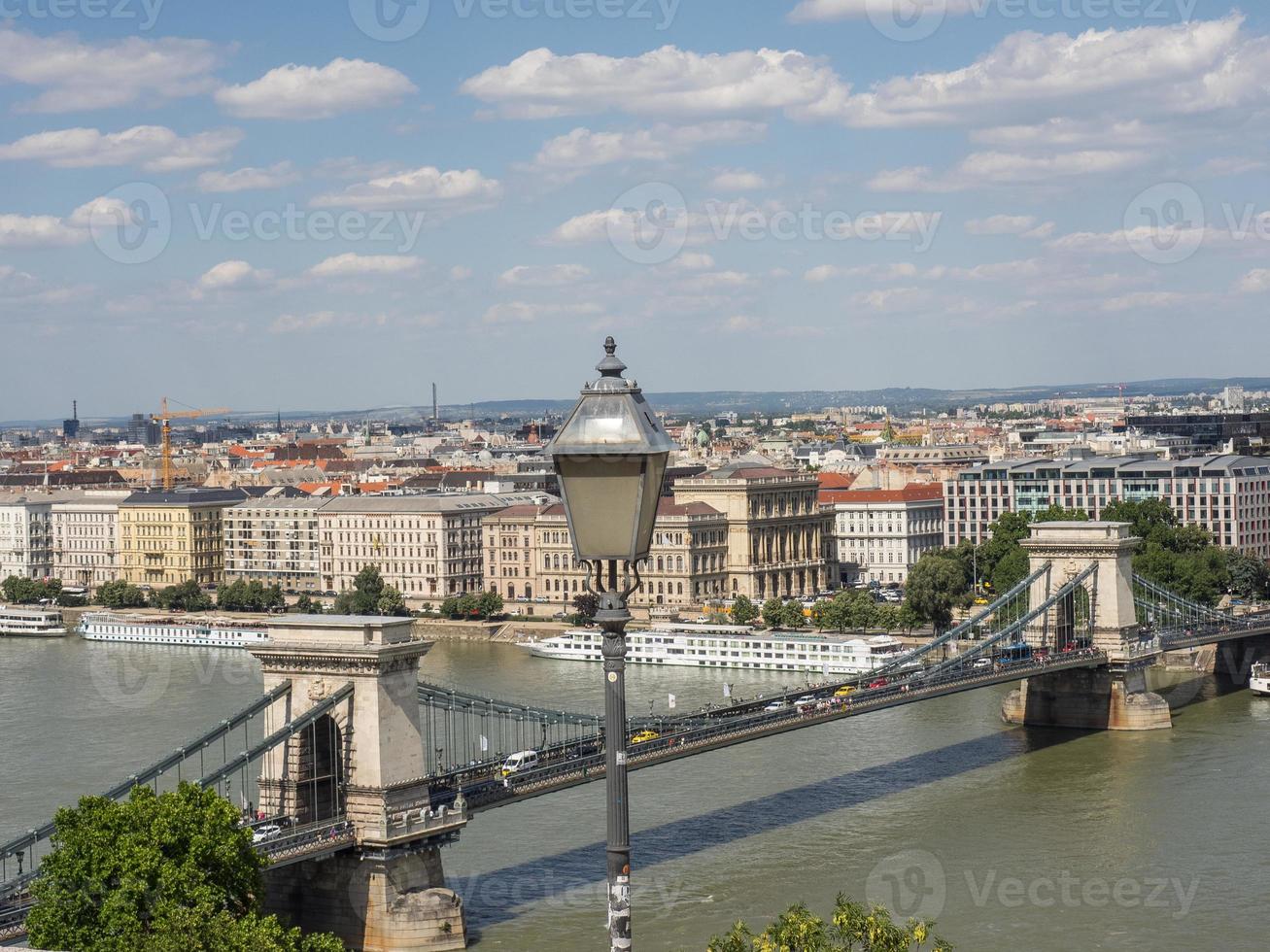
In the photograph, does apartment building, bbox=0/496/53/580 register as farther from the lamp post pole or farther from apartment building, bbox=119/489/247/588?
the lamp post pole

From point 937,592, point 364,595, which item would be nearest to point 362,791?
point 937,592

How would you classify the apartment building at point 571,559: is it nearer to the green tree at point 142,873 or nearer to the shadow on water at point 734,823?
the shadow on water at point 734,823

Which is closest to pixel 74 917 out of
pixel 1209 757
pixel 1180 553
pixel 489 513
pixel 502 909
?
pixel 502 909

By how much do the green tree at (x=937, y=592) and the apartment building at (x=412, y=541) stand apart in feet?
46.4

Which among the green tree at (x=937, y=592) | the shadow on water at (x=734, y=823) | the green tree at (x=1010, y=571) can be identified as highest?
the green tree at (x=1010, y=571)

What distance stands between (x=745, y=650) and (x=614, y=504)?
33.8m

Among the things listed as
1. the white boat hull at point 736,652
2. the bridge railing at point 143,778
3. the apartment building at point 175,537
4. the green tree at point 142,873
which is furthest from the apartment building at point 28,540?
the green tree at point 142,873

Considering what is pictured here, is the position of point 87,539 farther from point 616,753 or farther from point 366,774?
point 616,753

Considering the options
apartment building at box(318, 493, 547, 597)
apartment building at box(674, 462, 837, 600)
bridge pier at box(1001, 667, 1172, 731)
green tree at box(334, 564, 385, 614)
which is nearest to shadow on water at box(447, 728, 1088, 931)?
bridge pier at box(1001, 667, 1172, 731)

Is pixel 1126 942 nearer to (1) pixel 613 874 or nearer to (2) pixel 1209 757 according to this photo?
(2) pixel 1209 757

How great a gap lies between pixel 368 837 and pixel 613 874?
40.1 feet

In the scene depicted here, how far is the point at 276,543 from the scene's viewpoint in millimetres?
57781

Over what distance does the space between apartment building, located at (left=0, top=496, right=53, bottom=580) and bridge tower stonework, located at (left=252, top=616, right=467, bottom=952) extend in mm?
47540

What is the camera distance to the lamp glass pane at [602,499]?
5500 millimetres
